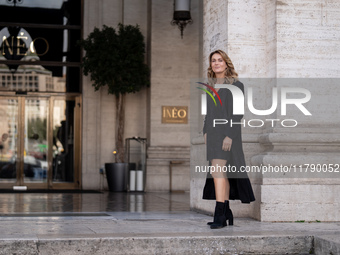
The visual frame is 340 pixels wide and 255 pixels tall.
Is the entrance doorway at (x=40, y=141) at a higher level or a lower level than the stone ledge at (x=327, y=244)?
higher

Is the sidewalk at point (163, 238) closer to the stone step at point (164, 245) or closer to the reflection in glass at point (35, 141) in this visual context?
the stone step at point (164, 245)

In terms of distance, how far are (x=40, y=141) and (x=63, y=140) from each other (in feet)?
1.99

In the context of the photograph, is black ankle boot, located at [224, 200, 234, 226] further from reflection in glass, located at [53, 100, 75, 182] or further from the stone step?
reflection in glass, located at [53, 100, 75, 182]

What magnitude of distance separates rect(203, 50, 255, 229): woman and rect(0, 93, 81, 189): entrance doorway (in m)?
10.5

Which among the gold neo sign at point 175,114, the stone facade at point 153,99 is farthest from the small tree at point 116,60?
the gold neo sign at point 175,114

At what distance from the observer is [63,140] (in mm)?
16578

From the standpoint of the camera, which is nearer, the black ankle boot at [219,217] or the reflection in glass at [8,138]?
the black ankle boot at [219,217]

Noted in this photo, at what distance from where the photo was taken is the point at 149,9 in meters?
16.4

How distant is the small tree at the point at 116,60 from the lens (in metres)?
15.3

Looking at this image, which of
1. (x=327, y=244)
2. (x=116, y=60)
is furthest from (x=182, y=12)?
(x=327, y=244)

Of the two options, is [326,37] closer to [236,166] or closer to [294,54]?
[294,54]

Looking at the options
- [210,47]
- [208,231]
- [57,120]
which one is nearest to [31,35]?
[57,120]

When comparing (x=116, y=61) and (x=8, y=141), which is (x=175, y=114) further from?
(x=8, y=141)

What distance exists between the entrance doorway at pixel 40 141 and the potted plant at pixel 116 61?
4.57 feet
